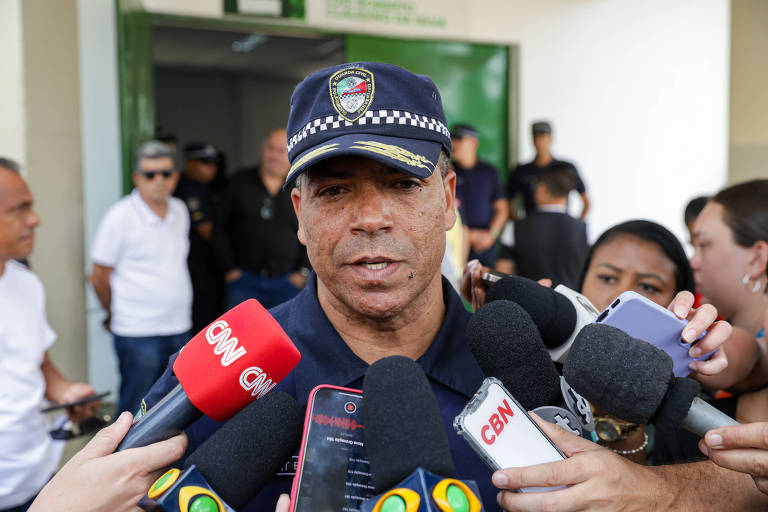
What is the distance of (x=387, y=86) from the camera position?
129 centimetres

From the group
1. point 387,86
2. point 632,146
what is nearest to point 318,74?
point 387,86

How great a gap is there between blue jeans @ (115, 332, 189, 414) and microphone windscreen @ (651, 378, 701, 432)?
3.70 metres

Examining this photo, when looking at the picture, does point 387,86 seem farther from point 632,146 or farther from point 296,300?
point 632,146

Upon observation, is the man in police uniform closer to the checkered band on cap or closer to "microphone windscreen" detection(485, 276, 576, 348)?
the checkered band on cap

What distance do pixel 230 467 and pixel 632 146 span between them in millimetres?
7184

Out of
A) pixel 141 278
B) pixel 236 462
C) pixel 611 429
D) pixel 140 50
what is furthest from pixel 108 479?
pixel 140 50

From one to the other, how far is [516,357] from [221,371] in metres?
0.49

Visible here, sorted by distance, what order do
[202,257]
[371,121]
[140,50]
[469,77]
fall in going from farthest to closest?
[469,77], [202,257], [140,50], [371,121]

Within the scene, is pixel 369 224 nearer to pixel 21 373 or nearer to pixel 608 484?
pixel 608 484

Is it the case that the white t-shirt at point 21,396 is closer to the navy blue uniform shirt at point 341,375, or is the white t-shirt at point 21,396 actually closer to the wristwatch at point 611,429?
Answer: the navy blue uniform shirt at point 341,375

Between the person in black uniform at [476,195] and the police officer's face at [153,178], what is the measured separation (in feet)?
8.54

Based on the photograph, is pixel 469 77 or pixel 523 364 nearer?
pixel 523 364

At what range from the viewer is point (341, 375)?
4.37 ft

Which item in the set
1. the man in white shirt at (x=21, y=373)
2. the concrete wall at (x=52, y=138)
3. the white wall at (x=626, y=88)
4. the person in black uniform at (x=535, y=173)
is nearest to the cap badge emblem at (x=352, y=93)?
the man in white shirt at (x=21, y=373)
